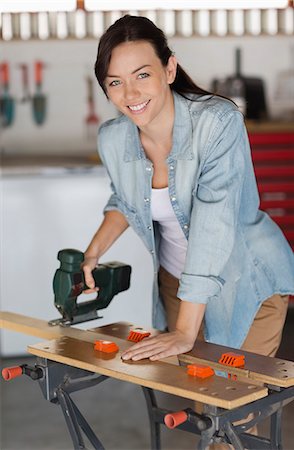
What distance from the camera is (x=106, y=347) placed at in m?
2.23

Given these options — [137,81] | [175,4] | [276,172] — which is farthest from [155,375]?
[175,4]

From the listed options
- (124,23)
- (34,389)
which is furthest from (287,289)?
(34,389)

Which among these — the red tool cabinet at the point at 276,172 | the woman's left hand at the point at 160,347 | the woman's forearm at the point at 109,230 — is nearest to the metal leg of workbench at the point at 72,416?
the woman's left hand at the point at 160,347

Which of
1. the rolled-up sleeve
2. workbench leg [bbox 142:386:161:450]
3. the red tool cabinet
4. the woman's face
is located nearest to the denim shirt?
the rolled-up sleeve

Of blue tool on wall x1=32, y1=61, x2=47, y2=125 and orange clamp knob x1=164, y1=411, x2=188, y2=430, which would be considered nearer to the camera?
orange clamp knob x1=164, y1=411, x2=188, y2=430

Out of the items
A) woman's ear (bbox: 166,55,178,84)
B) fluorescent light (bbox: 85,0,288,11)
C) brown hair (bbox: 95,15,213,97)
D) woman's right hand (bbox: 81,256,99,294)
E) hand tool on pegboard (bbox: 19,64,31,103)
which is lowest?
woman's right hand (bbox: 81,256,99,294)

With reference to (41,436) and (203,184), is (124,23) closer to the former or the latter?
(203,184)

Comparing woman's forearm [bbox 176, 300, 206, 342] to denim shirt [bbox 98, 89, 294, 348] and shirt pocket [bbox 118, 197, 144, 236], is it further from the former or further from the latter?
shirt pocket [bbox 118, 197, 144, 236]

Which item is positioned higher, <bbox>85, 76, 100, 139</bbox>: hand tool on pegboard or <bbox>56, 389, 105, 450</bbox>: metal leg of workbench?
<bbox>85, 76, 100, 139</bbox>: hand tool on pegboard

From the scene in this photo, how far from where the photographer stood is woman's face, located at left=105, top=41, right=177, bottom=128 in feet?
7.38

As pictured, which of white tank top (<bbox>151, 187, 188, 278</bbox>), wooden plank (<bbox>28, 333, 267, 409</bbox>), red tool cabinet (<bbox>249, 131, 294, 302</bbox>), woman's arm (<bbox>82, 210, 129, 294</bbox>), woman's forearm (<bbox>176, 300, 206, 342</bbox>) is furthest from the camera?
red tool cabinet (<bbox>249, 131, 294, 302</bbox>)

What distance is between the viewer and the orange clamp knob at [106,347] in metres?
2.23

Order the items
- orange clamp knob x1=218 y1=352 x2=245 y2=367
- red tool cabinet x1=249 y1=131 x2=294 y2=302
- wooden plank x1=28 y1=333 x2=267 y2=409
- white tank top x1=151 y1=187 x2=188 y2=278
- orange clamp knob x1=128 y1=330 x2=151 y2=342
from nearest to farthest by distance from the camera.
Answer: wooden plank x1=28 y1=333 x2=267 y2=409 → orange clamp knob x1=218 y1=352 x2=245 y2=367 → orange clamp knob x1=128 y1=330 x2=151 y2=342 → white tank top x1=151 y1=187 x2=188 y2=278 → red tool cabinet x1=249 y1=131 x2=294 y2=302

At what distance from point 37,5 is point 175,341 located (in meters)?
3.73
